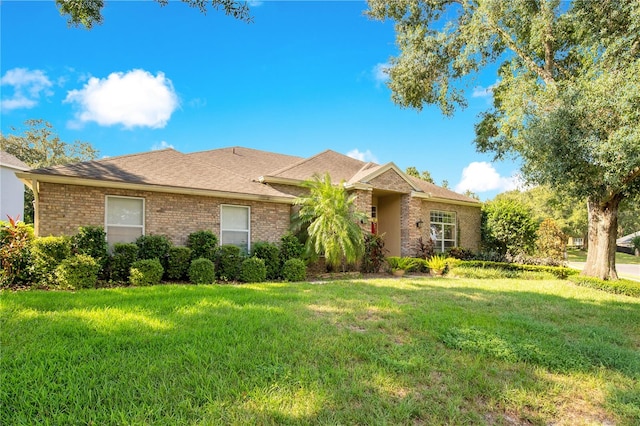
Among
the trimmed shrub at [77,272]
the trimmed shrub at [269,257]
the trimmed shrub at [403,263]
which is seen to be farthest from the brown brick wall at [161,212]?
the trimmed shrub at [403,263]

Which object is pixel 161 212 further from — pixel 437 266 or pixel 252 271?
pixel 437 266

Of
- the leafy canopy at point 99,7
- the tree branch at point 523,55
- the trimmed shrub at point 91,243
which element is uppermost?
the tree branch at point 523,55

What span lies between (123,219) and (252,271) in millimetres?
4402

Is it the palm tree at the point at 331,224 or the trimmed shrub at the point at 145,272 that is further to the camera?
the palm tree at the point at 331,224

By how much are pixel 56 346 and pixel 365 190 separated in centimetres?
1163

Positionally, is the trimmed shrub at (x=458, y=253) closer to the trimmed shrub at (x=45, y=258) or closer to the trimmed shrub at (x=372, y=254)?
the trimmed shrub at (x=372, y=254)

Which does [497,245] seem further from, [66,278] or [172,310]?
[66,278]

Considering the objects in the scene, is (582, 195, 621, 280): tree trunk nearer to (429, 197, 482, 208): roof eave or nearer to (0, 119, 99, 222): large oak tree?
(429, 197, 482, 208): roof eave

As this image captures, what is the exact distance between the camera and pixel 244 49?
1113 cm

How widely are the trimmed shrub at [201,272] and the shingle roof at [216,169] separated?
263 cm

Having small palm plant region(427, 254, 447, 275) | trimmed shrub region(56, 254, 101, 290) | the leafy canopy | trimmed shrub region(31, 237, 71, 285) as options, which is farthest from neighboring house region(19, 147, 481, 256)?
the leafy canopy

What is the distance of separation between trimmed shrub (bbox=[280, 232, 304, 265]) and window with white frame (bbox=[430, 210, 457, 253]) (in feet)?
28.4

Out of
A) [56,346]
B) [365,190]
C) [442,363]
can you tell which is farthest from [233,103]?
[442,363]

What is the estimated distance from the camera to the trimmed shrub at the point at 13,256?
776cm
